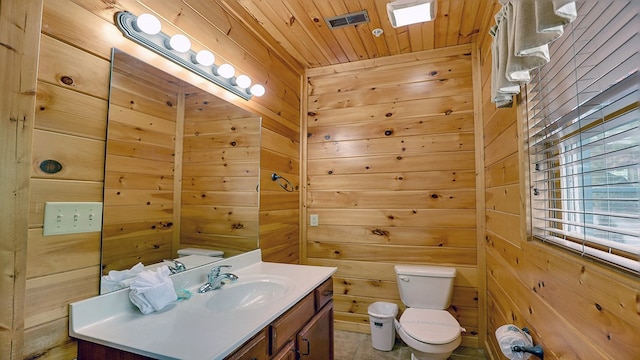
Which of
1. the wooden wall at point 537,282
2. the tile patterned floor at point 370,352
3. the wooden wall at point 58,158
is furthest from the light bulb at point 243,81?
the tile patterned floor at point 370,352

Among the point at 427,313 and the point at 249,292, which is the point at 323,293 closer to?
the point at 249,292

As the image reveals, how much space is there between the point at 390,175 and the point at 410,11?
48.9 inches

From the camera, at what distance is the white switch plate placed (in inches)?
38.2

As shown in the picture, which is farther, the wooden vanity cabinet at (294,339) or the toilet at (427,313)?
the toilet at (427,313)

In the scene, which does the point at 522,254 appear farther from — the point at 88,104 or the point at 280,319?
the point at 88,104

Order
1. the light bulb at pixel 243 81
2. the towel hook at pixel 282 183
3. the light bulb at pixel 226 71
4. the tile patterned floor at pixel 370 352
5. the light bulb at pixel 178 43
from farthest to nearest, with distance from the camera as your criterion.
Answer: the towel hook at pixel 282 183, the tile patterned floor at pixel 370 352, the light bulb at pixel 243 81, the light bulb at pixel 226 71, the light bulb at pixel 178 43

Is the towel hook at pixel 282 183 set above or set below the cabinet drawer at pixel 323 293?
above

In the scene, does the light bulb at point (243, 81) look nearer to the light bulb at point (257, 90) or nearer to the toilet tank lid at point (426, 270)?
the light bulb at point (257, 90)

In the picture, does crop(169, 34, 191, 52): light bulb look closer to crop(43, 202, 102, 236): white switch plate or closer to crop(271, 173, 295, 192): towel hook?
crop(43, 202, 102, 236): white switch plate

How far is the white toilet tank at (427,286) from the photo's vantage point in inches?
88.4

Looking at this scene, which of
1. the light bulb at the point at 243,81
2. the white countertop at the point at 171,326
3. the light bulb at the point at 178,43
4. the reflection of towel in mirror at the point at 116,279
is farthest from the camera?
the light bulb at the point at 243,81

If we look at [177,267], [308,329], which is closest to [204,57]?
[177,267]

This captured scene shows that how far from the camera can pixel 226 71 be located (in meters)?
1.73

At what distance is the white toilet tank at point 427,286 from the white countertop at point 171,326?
4.05 feet
